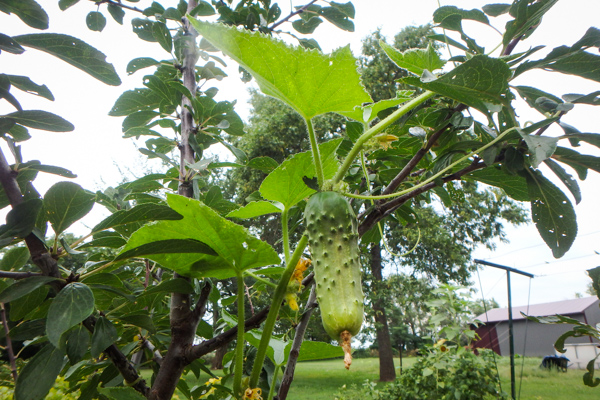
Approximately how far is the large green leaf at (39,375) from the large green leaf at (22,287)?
17cm

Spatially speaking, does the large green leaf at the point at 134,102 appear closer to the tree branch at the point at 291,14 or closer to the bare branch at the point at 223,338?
the tree branch at the point at 291,14

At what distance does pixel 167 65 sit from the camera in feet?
5.46

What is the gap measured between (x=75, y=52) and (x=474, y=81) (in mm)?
834

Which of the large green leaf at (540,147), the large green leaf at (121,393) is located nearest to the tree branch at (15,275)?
the large green leaf at (121,393)

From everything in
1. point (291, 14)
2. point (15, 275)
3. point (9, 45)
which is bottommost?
point (15, 275)

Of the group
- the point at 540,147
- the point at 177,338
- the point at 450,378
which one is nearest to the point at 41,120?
the point at 177,338

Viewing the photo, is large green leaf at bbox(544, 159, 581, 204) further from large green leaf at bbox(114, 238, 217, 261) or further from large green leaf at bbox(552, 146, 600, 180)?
large green leaf at bbox(114, 238, 217, 261)

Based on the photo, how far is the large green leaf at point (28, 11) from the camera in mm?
769

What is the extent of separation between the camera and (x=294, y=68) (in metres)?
0.58

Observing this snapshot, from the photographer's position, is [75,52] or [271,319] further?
[75,52]

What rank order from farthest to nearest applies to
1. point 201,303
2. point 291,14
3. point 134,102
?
point 291,14
point 134,102
point 201,303

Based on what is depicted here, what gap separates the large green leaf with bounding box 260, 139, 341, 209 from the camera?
73 cm

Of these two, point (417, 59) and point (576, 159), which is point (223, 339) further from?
point (576, 159)

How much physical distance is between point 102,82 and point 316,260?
0.65 metres
